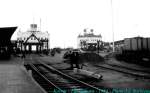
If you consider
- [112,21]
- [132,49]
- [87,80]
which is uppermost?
[112,21]

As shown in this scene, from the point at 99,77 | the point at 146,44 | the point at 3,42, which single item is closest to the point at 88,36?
the point at 3,42

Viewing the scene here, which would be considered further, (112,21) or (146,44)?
(112,21)

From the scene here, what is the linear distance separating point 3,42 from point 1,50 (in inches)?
159

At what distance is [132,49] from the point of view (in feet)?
90.7

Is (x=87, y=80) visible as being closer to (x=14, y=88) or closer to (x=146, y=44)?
(x=14, y=88)

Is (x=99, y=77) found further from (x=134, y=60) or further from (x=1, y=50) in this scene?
(x=1, y=50)

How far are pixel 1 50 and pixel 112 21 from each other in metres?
22.3

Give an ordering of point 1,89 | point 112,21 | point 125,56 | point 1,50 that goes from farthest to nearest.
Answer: point 112,21
point 1,50
point 125,56
point 1,89

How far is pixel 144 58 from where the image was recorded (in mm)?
23625

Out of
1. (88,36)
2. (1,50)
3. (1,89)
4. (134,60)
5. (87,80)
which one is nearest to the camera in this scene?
(1,89)

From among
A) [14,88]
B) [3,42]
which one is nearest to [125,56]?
[3,42]

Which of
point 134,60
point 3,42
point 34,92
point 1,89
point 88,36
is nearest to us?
point 34,92

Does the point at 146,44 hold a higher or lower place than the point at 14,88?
higher

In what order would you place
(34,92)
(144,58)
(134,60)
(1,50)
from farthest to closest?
1. (1,50)
2. (134,60)
3. (144,58)
4. (34,92)
